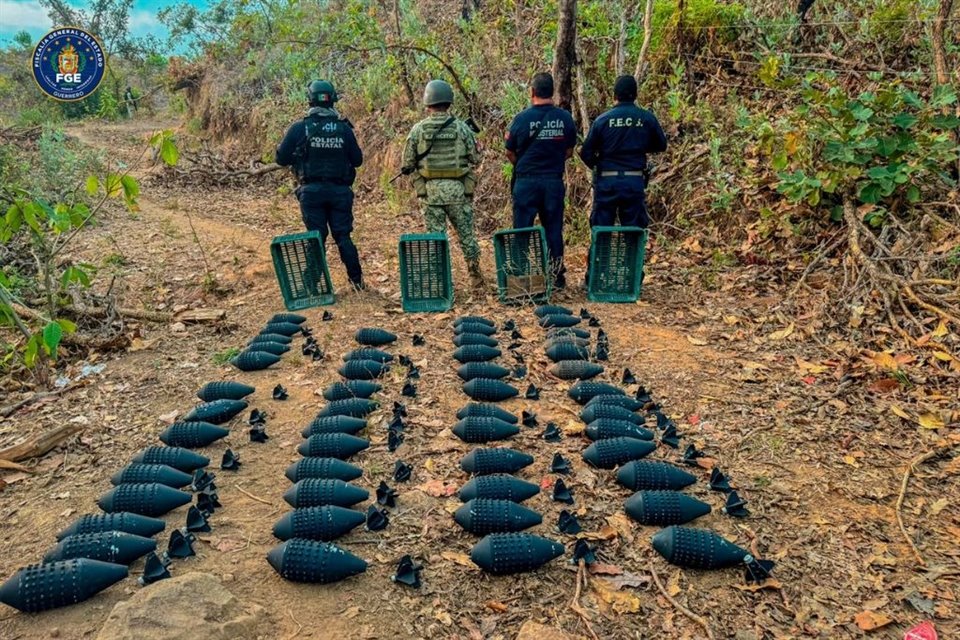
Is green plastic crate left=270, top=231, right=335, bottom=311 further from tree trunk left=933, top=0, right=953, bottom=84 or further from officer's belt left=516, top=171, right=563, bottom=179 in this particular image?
tree trunk left=933, top=0, right=953, bottom=84

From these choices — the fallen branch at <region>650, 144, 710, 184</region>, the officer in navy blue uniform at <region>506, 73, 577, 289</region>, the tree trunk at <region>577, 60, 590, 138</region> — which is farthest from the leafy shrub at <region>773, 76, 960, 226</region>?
the tree trunk at <region>577, 60, 590, 138</region>

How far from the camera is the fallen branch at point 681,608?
7.39 ft

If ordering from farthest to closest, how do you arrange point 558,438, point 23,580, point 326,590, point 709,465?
point 558,438 → point 709,465 → point 326,590 → point 23,580

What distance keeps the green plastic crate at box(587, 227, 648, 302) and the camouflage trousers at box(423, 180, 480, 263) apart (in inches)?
45.2

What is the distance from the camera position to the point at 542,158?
5.54 metres

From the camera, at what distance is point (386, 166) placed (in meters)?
10.5

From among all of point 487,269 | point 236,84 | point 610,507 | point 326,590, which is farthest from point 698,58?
point 236,84

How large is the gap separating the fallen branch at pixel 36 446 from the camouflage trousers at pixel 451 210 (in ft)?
10.9

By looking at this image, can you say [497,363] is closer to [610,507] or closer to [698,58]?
[610,507]

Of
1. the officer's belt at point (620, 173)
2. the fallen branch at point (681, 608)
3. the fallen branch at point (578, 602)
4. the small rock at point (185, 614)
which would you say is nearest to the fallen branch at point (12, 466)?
the small rock at point (185, 614)

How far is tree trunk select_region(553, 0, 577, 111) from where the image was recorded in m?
6.29

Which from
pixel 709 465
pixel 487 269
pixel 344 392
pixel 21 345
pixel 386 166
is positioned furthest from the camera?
pixel 386 166

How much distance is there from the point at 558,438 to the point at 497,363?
1207 mm

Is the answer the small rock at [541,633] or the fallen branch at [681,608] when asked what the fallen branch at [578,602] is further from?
the fallen branch at [681,608]
